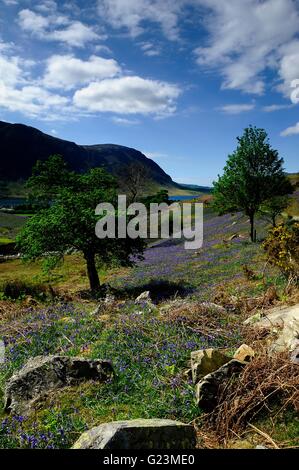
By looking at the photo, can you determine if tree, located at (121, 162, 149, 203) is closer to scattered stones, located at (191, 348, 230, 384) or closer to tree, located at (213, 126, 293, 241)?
tree, located at (213, 126, 293, 241)

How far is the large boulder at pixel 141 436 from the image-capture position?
466 cm

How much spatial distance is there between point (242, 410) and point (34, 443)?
3.15 meters

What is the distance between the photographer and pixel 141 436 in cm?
476

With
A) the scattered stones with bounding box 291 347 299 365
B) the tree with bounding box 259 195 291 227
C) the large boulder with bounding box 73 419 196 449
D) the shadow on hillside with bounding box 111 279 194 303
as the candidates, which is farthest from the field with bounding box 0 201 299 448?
the tree with bounding box 259 195 291 227

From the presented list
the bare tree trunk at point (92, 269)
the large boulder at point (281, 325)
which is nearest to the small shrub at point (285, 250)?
the large boulder at point (281, 325)

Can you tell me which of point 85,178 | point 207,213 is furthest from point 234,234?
point 207,213

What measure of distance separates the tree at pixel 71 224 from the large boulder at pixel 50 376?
14.6 m

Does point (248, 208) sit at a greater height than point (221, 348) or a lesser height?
greater

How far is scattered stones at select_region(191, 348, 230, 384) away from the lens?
6631mm

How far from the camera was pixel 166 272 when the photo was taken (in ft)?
99.5

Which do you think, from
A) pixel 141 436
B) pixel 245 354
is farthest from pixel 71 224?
pixel 141 436
